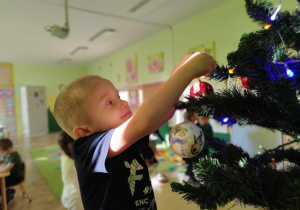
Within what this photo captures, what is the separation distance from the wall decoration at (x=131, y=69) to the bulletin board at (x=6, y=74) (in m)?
4.03

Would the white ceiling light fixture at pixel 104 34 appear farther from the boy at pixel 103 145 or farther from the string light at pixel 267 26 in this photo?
the string light at pixel 267 26

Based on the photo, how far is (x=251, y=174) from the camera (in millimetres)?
425

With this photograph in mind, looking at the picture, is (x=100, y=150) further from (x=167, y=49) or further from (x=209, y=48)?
(x=167, y=49)

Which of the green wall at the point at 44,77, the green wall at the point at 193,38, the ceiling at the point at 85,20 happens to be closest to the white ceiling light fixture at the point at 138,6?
the ceiling at the point at 85,20

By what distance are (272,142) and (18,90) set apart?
7570 mm

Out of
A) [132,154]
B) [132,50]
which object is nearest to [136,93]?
[132,50]

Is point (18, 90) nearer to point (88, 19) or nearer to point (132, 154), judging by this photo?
point (88, 19)

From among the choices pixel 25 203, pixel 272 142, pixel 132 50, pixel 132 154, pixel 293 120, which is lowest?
pixel 25 203

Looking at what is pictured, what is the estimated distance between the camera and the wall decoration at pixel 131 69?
562cm

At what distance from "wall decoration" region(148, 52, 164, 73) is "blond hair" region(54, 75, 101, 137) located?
13.7 ft

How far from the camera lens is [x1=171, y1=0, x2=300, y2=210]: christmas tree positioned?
39cm

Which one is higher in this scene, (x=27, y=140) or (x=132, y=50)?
(x=132, y=50)

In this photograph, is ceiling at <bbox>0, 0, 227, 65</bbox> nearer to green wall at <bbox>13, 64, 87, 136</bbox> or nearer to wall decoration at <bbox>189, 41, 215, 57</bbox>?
wall decoration at <bbox>189, 41, 215, 57</bbox>

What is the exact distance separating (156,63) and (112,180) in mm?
4398
